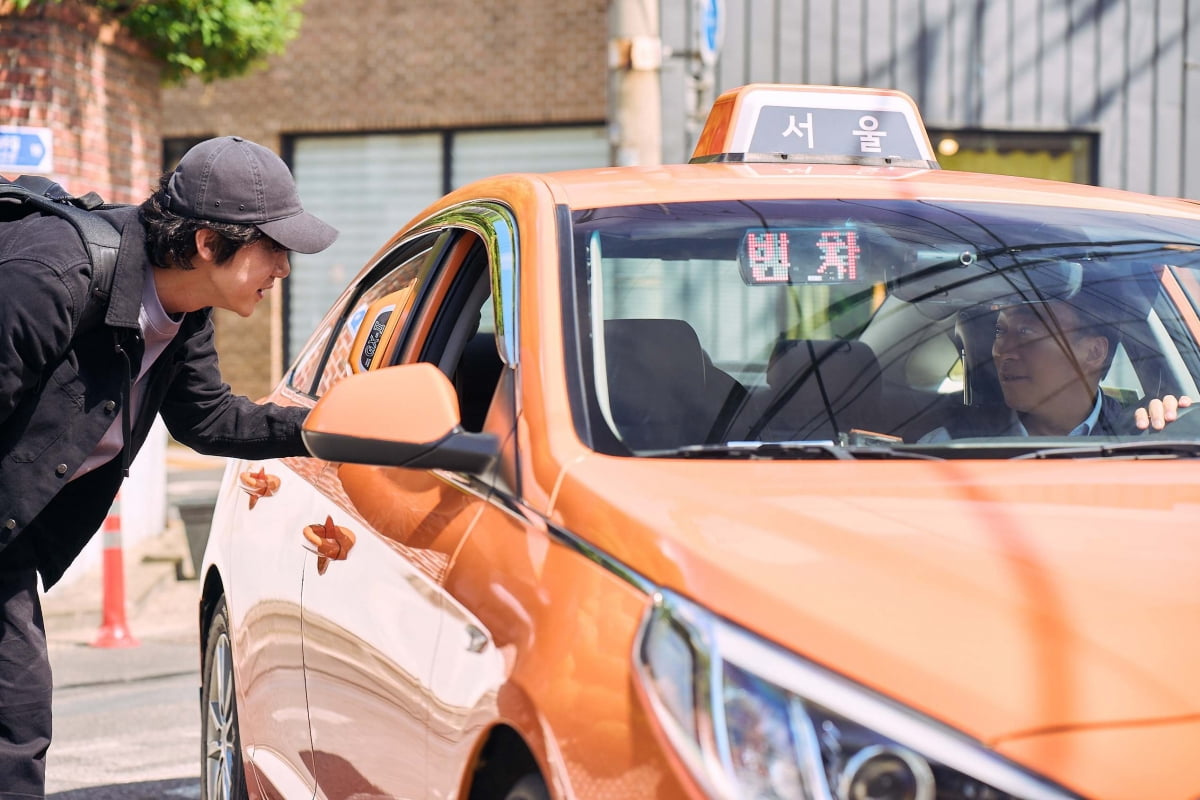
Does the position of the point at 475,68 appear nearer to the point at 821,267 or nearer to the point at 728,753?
the point at 821,267

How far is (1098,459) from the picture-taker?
2.51 metres

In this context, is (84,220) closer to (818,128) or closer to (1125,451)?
(818,128)

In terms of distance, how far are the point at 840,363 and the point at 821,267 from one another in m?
0.21

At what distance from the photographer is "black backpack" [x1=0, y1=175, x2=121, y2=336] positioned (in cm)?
299

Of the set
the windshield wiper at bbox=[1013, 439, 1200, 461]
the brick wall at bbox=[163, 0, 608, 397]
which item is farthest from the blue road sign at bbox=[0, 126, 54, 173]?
the brick wall at bbox=[163, 0, 608, 397]

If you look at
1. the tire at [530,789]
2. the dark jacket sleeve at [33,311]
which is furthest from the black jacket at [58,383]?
the tire at [530,789]

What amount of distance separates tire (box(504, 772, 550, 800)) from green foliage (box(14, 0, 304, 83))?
7693mm

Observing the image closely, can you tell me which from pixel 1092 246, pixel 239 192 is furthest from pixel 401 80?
pixel 1092 246

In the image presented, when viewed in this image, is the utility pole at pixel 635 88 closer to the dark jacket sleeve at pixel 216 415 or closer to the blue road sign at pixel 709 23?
the blue road sign at pixel 709 23

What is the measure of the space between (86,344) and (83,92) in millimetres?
6419

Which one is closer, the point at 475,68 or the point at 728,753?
the point at 728,753

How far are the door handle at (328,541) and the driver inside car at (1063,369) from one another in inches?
48.6

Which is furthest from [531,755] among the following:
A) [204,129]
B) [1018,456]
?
[204,129]

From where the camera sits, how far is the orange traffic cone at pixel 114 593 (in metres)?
7.48
